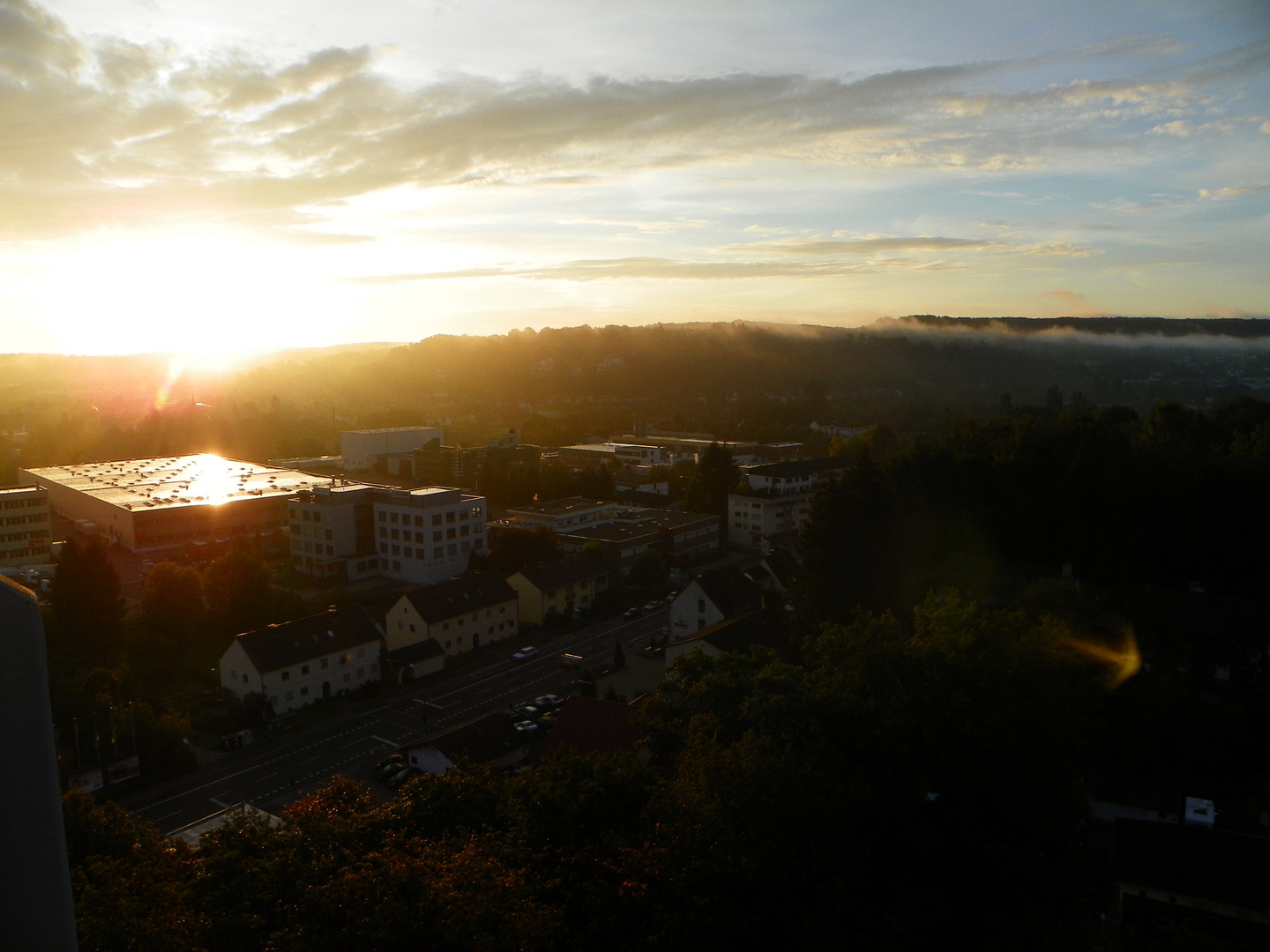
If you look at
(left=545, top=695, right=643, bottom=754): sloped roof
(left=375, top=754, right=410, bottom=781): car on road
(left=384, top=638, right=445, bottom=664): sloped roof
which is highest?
(left=545, top=695, right=643, bottom=754): sloped roof

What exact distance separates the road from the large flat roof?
10.3 meters

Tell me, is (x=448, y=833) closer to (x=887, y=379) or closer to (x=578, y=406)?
(x=578, y=406)

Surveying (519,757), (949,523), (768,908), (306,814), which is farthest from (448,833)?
(949,523)

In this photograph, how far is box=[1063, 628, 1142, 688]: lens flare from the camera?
29.5ft

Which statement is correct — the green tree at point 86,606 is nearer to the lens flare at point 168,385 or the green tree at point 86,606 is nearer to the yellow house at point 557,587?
the yellow house at point 557,587

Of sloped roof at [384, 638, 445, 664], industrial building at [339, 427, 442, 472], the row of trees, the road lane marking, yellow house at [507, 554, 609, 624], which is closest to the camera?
the road lane marking

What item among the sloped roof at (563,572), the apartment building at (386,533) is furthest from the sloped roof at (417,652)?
the apartment building at (386,533)

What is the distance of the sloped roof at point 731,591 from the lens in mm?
13188

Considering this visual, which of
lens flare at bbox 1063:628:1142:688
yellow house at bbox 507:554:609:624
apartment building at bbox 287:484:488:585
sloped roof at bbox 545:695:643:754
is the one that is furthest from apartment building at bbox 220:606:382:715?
lens flare at bbox 1063:628:1142:688

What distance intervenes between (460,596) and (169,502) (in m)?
9.50

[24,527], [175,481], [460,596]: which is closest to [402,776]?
[460,596]

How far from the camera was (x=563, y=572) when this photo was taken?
1535 cm

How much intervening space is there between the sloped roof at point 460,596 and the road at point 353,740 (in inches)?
39.0

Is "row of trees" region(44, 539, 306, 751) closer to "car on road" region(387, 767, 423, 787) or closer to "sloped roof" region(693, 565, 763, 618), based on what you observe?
"car on road" region(387, 767, 423, 787)
